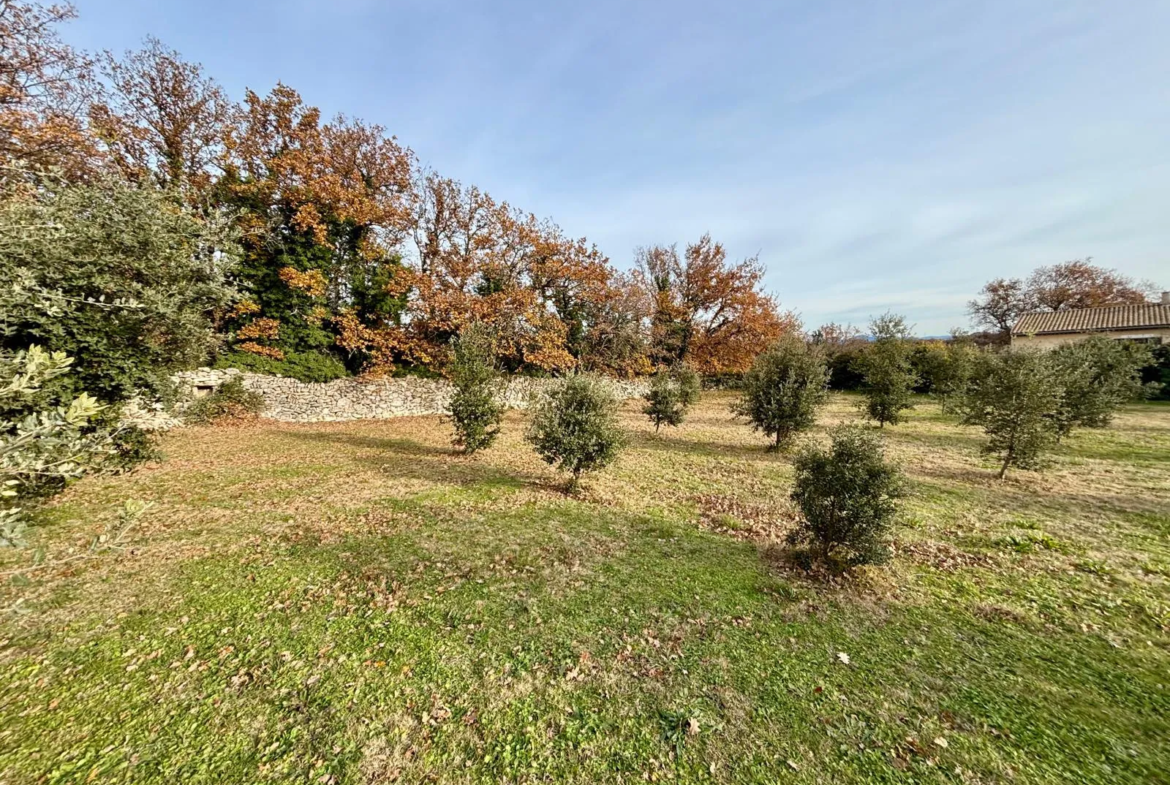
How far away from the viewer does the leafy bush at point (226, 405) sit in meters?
14.4

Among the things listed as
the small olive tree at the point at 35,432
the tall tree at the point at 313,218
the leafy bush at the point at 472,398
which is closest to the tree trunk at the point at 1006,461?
the leafy bush at the point at 472,398

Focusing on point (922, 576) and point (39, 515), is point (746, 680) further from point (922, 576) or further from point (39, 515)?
point (39, 515)

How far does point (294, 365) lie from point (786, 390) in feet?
64.2

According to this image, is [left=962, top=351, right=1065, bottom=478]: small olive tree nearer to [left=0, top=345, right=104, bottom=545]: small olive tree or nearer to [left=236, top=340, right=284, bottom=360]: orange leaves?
[left=0, top=345, right=104, bottom=545]: small olive tree

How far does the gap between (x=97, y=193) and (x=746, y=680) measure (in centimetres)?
1007

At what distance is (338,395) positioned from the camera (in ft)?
59.9

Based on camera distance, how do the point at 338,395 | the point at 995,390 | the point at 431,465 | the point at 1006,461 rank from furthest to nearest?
the point at 338,395, the point at 431,465, the point at 995,390, the point at 1006,461

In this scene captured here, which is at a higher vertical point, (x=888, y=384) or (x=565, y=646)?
(x=888, y=384)

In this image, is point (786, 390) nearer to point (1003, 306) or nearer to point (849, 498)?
point (849, 498)

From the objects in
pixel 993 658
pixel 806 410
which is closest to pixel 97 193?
pixel 993 658

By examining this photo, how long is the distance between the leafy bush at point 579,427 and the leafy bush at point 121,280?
580 cm

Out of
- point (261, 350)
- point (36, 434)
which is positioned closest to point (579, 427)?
point (36, 434)

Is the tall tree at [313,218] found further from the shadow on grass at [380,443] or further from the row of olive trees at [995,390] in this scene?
the row of olive trees at [995,390]

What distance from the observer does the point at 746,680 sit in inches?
154
